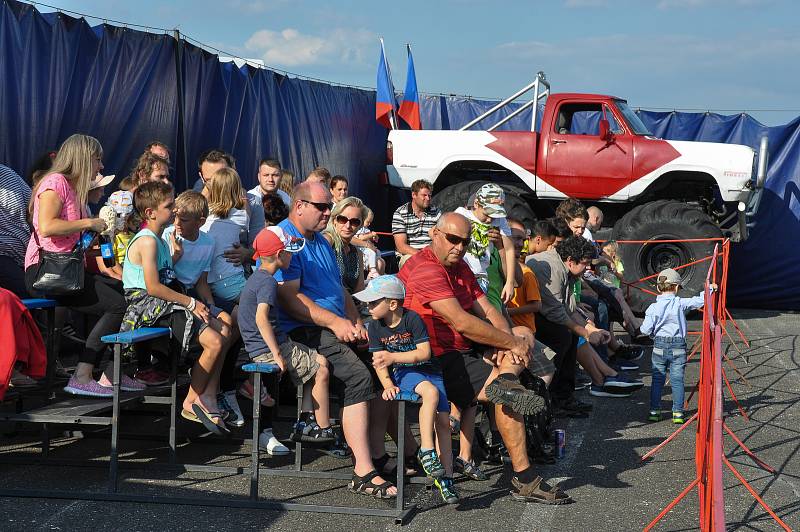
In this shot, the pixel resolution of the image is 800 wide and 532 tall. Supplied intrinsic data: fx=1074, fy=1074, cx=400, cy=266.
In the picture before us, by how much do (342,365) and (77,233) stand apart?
1844mm

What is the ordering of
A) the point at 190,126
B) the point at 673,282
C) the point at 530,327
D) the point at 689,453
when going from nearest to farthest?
the point at 689,453 < the point at 530,327 < the point at 673,282 < the point at 190,126

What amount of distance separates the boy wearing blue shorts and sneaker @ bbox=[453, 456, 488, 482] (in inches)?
16.0

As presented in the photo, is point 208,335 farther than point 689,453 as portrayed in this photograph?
No

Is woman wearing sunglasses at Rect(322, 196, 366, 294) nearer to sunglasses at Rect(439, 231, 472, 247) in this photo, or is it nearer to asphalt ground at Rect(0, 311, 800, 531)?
sunglasses at Rect(439, 231, 472, 247)

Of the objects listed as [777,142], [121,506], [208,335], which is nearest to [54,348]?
[208,335]

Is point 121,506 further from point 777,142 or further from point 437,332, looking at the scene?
point 777,142

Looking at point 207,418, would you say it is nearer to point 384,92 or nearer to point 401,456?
point 401,456

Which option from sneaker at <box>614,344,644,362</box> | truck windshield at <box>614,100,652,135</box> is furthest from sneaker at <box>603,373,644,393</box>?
truck windshield at <box>614,100,652,135</box>

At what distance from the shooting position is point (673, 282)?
28.1 ft

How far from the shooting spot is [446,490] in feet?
18.2

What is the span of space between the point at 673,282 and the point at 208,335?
13.5 feet

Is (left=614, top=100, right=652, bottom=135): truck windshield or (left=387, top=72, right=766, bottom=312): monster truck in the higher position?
(left=614, top=100, right=652, bottom=135): truck windshield

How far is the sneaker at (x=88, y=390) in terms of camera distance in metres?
6.01

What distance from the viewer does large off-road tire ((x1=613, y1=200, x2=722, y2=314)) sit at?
1366 cm
